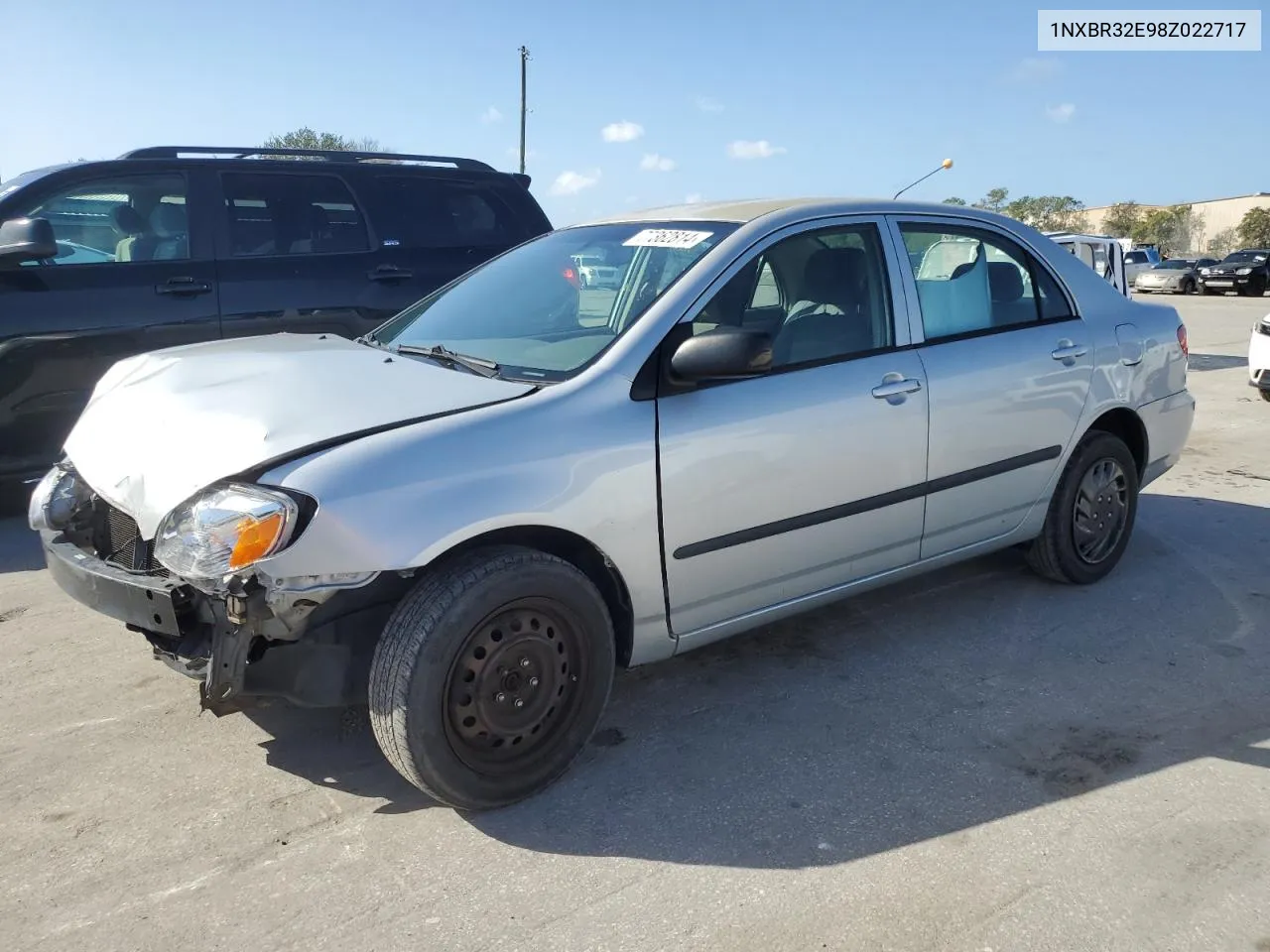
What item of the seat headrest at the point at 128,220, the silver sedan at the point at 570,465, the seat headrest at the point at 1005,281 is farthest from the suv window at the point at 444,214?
the seat headrest at the point at 1005,281

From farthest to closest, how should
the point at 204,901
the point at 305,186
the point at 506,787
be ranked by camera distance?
1. the point at 305,186
2. the point at 506,787
3. the point at 204,901

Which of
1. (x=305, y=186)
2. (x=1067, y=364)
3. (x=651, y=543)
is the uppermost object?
(x=305, y=186)

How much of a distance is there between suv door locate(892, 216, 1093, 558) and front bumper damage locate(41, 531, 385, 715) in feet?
6.85

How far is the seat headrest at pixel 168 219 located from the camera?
18.8 ft

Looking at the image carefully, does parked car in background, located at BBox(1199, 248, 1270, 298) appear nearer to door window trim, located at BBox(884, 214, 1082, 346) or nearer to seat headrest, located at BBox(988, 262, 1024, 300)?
door window trim, located at BBox(884, 214, 1082, 346)

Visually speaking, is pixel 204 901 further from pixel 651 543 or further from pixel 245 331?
pixel 245 331

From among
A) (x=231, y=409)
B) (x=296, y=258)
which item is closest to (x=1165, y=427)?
(x=231, y=409)

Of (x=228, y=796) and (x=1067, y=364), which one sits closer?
(x=228, y=796)

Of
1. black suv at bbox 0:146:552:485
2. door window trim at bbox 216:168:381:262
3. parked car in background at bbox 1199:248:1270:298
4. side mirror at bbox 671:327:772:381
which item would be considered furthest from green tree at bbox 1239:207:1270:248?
side mirror at bbox 671:327:772:381

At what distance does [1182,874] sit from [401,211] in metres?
5.63

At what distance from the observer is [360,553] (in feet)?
8.09

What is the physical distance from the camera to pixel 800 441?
3240 millimetres

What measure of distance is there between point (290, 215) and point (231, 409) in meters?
3.72

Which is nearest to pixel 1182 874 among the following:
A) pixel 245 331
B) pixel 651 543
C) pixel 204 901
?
pixel 651 543
